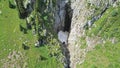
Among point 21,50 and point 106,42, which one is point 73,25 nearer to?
point 106,42

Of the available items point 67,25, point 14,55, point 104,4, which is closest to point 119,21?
point 104,4

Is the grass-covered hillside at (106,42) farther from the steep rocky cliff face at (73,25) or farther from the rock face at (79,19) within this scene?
the rock face at (79,19)

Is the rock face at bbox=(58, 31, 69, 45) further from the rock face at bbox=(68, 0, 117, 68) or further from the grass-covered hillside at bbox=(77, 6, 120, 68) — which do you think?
the grass-covered hillside at bbox=(77, 6, 120, 68)

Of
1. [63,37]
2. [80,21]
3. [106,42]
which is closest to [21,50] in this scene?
[63,37]

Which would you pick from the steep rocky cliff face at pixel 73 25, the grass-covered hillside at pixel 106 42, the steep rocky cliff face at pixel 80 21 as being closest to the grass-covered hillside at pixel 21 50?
the steep rocky cliff face at pixel 73 25

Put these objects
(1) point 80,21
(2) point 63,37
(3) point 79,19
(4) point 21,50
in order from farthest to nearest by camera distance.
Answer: (3) point 79,19
(2) point 63,37
(1) point 80,21
(4) point 21,50

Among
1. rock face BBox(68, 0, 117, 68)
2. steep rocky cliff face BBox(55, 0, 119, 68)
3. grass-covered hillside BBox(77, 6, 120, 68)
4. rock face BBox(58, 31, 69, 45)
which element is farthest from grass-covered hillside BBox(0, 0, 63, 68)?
grass-covered hillside BBox(77, 6, 120, 68)
